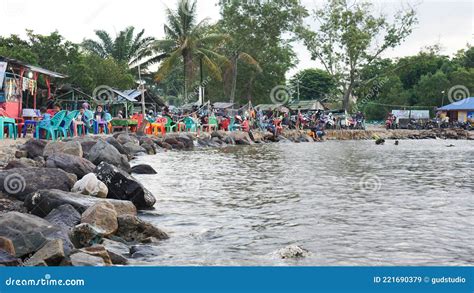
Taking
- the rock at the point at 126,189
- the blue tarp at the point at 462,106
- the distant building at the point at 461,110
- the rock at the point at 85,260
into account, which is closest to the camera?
the rock at the point at 85,260

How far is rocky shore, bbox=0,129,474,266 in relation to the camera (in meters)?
5.72

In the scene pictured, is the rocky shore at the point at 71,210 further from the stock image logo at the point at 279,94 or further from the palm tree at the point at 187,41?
the stock image logo at the point at 279,94

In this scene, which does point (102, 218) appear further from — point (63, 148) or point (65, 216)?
point (63, 148)

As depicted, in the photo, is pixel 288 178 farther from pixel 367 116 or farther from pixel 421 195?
pixel 367 116

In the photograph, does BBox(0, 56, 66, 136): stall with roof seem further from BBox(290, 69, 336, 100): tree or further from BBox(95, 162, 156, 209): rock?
BBox(290, 69, 336, 100): tree

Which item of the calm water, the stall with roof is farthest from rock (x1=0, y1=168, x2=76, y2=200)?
the stall with roof

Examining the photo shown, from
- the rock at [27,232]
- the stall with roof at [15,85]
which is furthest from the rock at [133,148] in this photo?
the rock at [27,232]

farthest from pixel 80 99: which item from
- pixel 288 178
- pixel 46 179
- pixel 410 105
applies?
pixel 410 105

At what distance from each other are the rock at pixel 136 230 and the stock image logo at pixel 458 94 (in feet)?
167

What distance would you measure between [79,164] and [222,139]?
17.6 metres

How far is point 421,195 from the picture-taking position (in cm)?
1097

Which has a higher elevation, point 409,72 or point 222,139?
point 409,72

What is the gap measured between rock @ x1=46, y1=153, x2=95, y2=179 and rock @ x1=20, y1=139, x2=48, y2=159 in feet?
7.14

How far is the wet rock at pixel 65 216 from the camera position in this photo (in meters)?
7.04
